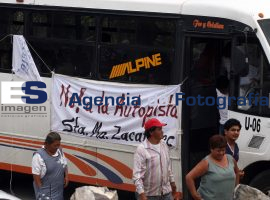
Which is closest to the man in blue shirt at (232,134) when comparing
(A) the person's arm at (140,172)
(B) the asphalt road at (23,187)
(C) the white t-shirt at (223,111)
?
(A) the person's arm at (140,172)

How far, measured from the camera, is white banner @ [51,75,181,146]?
32.9 feet

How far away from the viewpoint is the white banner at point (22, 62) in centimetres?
1116

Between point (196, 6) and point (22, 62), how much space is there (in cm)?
288

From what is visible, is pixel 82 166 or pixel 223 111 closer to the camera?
pixel 223 111

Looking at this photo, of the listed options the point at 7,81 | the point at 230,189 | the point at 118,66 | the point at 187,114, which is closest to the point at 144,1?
the point at 118,66

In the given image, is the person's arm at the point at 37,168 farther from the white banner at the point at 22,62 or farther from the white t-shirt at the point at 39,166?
the white banner at the point at 22,62

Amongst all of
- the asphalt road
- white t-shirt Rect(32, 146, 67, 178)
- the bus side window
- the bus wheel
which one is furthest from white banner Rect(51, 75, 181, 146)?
white t-shirt Rect(32, 146, 67, 178)

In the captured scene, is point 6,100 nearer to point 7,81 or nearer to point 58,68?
point 7,81

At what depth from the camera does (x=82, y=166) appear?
10.9m

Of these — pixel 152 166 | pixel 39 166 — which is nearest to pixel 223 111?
pixel 152 166

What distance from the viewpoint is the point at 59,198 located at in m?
8.81

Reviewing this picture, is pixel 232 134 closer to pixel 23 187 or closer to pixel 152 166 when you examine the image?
pixel 152 166

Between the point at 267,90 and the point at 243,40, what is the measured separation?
0.69 m

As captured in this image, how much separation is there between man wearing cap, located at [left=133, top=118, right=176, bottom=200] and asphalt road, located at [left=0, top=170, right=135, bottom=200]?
11.3 feet
